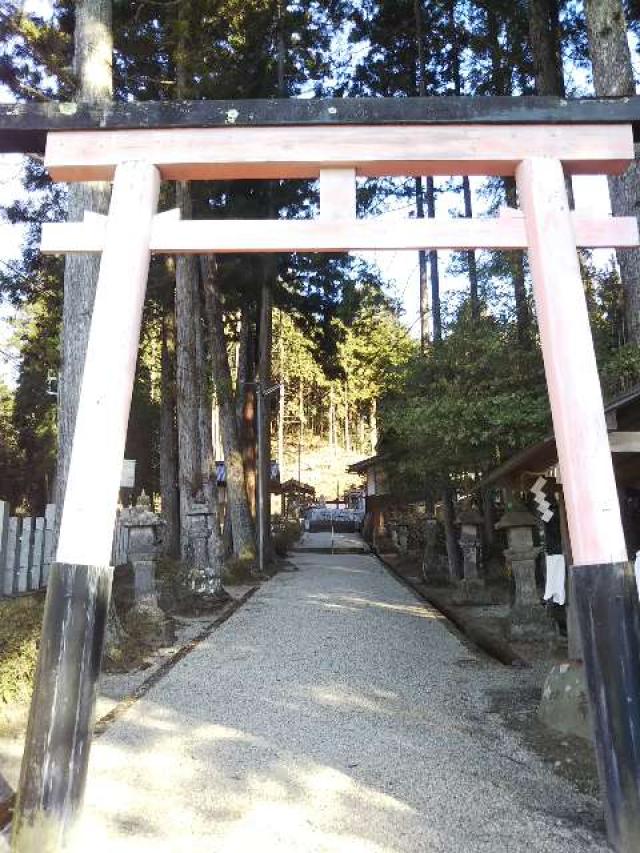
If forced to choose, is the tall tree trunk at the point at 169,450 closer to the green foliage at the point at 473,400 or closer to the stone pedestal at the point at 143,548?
the green foliage at the point at 473,400

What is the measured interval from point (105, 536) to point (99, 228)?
66.3 inches

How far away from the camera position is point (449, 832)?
3.39 meters

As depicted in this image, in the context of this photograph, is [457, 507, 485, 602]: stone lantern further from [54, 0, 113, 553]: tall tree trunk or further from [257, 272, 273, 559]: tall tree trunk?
[54, 0, 113, 553]: tall tree trunk

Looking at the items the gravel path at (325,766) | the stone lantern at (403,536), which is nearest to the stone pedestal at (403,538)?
the stone lantern at (403,536)

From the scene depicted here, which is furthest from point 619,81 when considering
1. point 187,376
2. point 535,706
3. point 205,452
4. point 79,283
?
point 205,452

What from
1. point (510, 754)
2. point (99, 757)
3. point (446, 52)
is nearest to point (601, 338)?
point (510, 754)

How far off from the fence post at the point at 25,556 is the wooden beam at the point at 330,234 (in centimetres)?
643

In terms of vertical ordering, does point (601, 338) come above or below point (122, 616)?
above

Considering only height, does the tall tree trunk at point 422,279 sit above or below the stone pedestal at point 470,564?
above

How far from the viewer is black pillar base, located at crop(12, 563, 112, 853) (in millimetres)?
3018

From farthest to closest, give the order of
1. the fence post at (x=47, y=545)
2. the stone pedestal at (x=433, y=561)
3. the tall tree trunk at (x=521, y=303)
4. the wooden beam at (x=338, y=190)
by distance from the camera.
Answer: the stone pedestal at (x=433, y=561) → the tall tree trunk at (x=521, y=303) → the fence post at (x=47, y=545) → the wooden beam at (x=338, y=190)

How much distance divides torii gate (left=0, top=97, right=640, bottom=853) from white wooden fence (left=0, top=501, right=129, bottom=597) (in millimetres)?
5480

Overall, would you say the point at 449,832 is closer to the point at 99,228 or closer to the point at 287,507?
the point at 99,228

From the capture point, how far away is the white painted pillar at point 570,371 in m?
3.30
